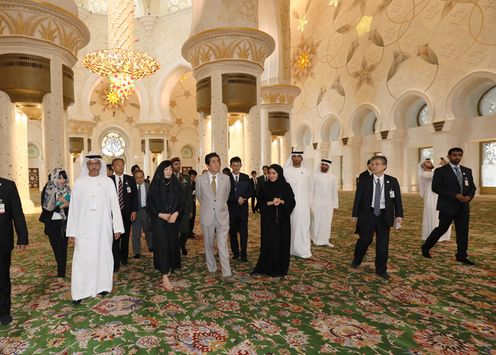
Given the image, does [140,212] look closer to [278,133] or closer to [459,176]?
[459,176]

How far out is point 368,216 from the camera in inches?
147

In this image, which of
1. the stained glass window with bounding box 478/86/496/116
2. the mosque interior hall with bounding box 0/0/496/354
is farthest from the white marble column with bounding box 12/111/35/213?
the stained glass window with bounding box 478/86/496/116

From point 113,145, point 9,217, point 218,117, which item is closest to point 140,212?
point 9,217

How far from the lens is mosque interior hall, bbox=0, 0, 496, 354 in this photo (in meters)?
2.46

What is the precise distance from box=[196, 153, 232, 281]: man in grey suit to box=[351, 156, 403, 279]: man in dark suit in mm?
1584

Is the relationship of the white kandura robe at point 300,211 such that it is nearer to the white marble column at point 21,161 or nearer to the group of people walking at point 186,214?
the group of people walking at point 186,214

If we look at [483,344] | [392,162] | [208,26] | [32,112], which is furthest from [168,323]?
[392,162]

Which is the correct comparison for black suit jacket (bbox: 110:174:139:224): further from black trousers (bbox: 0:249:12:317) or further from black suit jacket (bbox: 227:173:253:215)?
black trousers (bbox: 0:249:12:317)

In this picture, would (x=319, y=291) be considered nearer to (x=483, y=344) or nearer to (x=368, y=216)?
(x=368, y=216)

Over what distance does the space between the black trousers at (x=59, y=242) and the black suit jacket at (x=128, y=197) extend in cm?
80

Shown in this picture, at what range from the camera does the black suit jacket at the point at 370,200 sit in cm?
366

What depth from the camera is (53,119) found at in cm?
721

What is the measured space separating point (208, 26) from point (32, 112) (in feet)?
16.4

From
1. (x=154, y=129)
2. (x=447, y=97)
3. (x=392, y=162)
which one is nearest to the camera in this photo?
(x=447, y=97)
